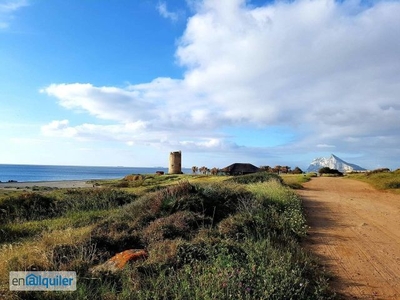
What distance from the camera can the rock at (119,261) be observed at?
16.4 ft

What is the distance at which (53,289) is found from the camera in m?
4.25

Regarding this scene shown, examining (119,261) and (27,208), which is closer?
(119,261)

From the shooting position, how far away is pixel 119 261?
5.25 metres

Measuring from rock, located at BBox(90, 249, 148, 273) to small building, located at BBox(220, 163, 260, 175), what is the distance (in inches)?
1331

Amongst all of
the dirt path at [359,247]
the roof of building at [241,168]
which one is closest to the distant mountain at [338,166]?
the roof of building at [241,168]

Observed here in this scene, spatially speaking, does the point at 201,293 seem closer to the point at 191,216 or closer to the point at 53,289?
the point at 53,289

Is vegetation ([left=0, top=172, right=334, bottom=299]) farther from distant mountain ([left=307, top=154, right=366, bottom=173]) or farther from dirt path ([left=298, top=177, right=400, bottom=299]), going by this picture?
distant mountain ([left=307, top=154, right=366, bottom=173])

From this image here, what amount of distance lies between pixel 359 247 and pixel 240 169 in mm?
31814

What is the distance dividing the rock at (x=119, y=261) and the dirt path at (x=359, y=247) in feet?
10.1

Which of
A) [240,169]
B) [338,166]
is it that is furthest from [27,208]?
[338,166]

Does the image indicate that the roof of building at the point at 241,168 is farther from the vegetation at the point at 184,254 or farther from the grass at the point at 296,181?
the vegetation at the point at 184,254

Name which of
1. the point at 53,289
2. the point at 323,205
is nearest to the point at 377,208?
the point at 323,205

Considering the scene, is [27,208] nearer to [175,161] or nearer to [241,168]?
[241,168]

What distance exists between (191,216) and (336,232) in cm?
387
